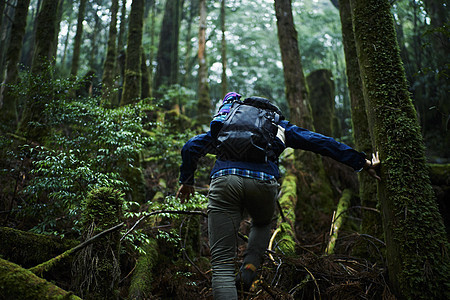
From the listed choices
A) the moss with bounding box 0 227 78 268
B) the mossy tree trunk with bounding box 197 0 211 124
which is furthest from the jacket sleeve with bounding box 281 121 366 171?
the mossy tree trunk with bounding box 197 0 211 124

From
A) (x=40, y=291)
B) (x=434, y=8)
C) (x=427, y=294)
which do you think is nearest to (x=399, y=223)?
(x=427, y=294)

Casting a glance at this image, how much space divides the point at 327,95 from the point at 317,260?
9.14 meters

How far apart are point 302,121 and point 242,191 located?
5912 mm

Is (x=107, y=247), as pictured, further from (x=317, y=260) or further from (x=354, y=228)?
(x=354, y=228)

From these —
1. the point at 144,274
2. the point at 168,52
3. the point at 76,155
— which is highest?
the point at 168,52

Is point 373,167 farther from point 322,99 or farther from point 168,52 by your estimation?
point 168,52

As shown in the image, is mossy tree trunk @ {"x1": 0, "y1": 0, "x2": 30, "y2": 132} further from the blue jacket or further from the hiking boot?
the hiking boot

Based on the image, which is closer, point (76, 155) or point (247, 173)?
point (247, 173)

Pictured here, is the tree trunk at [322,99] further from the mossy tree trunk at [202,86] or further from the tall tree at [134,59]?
the tall tree at [134,59]

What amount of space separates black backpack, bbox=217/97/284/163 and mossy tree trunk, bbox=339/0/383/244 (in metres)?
2.72

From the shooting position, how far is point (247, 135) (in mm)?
2453

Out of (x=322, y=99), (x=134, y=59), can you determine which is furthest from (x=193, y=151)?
(x=322, y=99)

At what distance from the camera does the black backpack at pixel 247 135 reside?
97.0 inches

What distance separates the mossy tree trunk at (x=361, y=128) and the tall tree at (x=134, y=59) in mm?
5421
